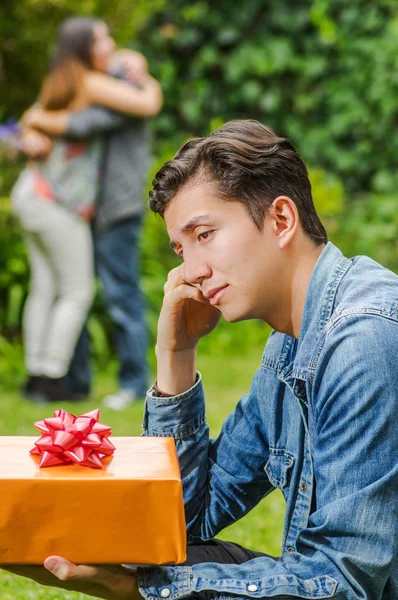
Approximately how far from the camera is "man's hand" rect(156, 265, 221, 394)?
7.42ft

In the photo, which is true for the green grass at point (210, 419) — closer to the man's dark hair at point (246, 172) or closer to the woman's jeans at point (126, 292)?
the woman's jeans at point (126, 292)

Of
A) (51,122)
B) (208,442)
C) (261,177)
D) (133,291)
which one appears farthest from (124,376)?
(261,177)

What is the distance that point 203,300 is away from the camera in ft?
7.07

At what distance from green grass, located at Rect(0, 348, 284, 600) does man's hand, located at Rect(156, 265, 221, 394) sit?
0.84m

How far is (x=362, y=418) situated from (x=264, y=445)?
575mm

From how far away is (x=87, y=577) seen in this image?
72.6 inches

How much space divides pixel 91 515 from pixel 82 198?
3628 mm

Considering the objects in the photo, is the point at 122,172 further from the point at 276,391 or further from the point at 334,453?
the point at 334,453

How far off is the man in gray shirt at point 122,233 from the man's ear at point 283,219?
132 inches

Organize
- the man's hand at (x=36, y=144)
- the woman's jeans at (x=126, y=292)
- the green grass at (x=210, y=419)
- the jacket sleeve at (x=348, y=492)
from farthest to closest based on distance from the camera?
the woman's jeans at (x=126, y=292), the man's hand at (x=36, y=144), the green grass at (x=210, y=419), the jacket sleeve at (x=348, y=492)

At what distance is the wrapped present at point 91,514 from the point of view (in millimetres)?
1795

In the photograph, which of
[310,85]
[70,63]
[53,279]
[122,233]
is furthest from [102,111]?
[310,85]

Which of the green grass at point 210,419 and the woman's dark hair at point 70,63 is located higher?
the woman's dark hair at point 70,63

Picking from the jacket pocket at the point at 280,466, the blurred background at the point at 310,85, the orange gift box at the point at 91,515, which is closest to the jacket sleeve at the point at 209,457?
the jacket pocket at the point at 280,466
